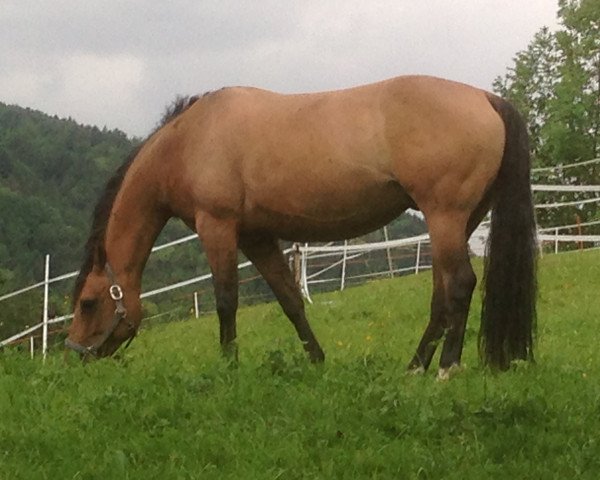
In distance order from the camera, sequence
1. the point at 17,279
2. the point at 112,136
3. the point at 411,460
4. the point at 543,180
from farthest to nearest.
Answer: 1. the point at 112,136
2. the point at 17,279
3. the point at 543,180
4. the point at 411,460

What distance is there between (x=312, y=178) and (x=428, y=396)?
6.95 feet

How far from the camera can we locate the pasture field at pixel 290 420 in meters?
4.02

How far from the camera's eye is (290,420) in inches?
179

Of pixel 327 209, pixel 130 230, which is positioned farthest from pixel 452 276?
pixel 130 230

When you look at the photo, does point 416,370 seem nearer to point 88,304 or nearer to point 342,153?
point 342,153

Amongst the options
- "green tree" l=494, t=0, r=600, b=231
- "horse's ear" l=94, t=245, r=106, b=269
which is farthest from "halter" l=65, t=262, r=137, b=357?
"green tree" l=494, t=0, r=600, b=231

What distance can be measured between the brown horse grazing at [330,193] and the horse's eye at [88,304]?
2 cm

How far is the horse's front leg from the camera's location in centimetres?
681

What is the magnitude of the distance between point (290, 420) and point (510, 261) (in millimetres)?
2360

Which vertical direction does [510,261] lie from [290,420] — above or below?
above

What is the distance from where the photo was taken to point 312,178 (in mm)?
6477

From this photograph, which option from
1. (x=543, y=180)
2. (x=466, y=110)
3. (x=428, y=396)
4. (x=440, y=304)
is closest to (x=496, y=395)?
(x=428, y=396)

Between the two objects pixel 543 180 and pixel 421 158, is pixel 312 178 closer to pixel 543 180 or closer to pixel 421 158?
pixel 421 158

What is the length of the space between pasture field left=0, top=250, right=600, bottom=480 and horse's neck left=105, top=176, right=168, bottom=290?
128 centimetres
